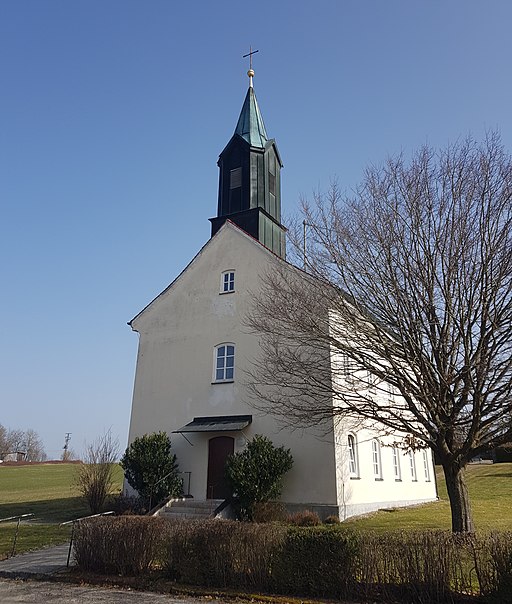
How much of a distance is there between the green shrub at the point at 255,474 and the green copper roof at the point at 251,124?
15536mm

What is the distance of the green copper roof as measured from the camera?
2552cm

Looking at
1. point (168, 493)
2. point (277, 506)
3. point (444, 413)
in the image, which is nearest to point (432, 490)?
point (277, 506)

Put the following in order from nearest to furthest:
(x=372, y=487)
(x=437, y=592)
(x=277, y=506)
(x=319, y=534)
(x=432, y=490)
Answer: (x=437, y=592)
(x=319, y=534)
(x=277, y=506)
(x=372, y=487)
(x=432, y=490)

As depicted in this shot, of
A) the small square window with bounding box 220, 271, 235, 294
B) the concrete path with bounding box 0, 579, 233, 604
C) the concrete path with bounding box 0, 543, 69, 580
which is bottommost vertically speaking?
the concrete path with bounding box 0, 579, 233, 604

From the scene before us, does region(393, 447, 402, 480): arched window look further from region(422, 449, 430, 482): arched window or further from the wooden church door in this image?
the wooden church door

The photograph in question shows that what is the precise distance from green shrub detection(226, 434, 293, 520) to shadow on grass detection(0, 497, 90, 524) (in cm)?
787

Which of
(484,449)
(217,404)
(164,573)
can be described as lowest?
(164,573)

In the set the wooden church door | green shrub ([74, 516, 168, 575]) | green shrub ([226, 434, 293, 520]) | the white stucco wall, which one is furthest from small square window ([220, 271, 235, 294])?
green shrub ([74, 516, 168, 575])

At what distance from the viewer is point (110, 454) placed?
20.8 meters

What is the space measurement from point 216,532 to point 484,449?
677 cm

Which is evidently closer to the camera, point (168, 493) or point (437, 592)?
point (437, 592)

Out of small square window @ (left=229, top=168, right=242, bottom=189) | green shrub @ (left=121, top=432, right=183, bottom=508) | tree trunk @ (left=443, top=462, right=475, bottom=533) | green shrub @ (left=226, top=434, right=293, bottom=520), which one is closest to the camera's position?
tree trunk @ (left=443, top=462, right=475, bottom=533)

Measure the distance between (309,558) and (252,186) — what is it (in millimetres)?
18481

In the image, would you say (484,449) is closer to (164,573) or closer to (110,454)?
(164,573)
